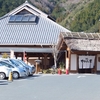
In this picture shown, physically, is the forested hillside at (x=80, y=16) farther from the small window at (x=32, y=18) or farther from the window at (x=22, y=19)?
the small window at (x=32, y=18)

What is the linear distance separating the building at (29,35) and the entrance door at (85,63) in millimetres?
5380

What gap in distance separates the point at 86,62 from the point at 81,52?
152 cm

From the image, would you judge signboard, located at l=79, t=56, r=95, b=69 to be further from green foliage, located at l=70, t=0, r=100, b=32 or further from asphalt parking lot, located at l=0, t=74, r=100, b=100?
green foliage, located at l=70, t=0, r=100, b=32

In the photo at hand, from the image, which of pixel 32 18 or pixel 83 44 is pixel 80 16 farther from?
pixel 83 44

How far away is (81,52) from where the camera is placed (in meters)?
33.3

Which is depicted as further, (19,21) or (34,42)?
(19,21)

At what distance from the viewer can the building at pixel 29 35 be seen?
38906 millimetres

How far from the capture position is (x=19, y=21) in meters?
42.8

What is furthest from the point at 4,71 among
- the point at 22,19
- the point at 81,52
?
the point at 22,19

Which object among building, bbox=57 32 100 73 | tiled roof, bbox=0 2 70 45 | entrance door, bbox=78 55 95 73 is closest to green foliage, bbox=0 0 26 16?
tiled roof, bbox=0 2 70 45

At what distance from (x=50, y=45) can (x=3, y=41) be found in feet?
19.3

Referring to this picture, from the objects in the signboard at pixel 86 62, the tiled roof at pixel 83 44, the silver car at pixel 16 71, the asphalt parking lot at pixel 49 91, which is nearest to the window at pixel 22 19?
the tiled roof at pixel 83 44

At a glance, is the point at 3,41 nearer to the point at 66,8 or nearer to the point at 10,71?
the point at 10,71

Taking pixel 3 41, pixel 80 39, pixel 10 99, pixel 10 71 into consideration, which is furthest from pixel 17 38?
pixel 10 99
